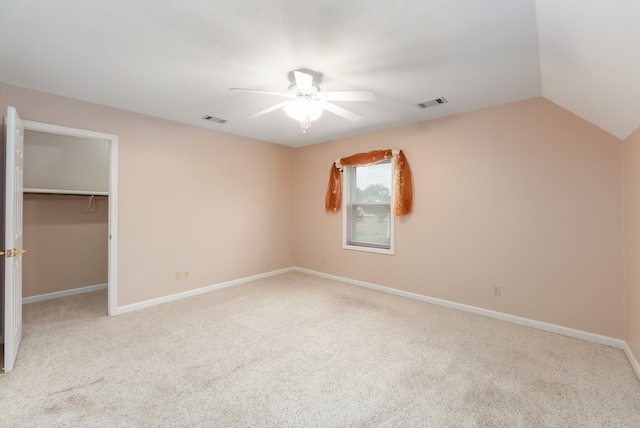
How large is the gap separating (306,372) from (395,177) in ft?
9.21

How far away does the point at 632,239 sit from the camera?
2334 millimetres

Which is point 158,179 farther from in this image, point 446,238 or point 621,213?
point 621,213

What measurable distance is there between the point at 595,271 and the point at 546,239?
46cm

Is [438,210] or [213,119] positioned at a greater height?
[213,119]

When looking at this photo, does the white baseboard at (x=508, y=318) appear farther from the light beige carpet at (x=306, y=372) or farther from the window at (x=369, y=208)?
the window at (x=369, y=208)

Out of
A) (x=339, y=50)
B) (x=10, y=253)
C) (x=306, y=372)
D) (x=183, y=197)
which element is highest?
(x=339, y=50)

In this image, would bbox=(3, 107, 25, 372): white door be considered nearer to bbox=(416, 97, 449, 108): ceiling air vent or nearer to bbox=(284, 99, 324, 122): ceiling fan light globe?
bbox=(284, 99, 324, 122): ceiling fan light globe

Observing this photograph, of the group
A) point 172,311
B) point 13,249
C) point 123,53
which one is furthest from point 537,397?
point 13,249

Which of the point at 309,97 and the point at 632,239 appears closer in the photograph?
the point at 632,239

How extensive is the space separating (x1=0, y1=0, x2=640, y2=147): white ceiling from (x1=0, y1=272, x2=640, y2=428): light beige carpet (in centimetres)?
206

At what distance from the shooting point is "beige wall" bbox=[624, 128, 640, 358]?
2195 millimetres

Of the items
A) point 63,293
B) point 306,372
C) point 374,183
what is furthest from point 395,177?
point 63,293

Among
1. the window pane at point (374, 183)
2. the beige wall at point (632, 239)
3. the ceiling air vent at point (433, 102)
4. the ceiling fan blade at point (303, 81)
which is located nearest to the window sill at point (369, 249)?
the window pane at point (374, 183)

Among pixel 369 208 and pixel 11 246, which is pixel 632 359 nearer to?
pixel 369 208
